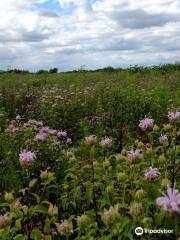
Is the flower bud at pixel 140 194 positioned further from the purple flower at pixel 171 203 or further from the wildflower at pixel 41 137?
the wildflower at pixel 41 137

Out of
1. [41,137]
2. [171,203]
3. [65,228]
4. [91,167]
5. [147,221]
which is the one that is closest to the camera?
[171,203]

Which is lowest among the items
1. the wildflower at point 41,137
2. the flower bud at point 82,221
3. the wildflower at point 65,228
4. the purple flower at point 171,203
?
the wildflower at point 65,228

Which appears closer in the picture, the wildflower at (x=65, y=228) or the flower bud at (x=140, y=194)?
the wildflower at (x=65, y=228)

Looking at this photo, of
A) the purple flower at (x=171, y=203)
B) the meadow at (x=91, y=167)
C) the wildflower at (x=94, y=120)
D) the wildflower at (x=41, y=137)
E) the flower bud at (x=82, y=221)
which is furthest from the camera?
the wildflower at (x=94, y=120)

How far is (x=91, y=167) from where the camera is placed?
433 centimetres

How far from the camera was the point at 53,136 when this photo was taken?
605 centimetres

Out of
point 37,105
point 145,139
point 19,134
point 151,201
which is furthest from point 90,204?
point 37,105

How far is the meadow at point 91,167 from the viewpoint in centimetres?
307

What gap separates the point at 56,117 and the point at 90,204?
4.90 meters

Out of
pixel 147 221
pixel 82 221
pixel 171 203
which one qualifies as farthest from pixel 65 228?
pixel 171 203

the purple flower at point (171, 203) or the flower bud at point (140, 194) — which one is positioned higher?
the purple flower at point (171, 203)

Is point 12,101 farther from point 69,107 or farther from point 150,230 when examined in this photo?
point 150,230

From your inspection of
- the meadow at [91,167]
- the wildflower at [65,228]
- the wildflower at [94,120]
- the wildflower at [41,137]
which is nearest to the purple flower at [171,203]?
the meadow at [91,167]

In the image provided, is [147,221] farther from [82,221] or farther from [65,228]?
[65,228]
